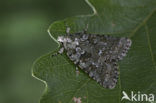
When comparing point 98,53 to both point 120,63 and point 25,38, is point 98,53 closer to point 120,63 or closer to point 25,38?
point 120,63

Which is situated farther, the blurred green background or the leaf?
the blurred green background

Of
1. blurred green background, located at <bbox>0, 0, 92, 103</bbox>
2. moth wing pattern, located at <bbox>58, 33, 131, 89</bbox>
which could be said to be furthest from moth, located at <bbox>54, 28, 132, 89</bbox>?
blurred green background, located at <bbox>0, 0, 92, 103</bbox>

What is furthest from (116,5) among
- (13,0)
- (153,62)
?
(13,0)

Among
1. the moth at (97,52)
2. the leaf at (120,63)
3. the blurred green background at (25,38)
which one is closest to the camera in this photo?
the leaf at (120,63)

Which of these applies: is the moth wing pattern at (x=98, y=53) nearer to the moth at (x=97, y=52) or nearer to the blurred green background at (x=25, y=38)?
the moth at (x=97, y=52)

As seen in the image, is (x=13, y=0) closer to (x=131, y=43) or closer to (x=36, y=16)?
(x=36, y=16)

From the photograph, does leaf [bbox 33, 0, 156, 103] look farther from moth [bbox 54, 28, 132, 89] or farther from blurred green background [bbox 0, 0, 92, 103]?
blurred green background [bbox 0, 0, 92, 103]

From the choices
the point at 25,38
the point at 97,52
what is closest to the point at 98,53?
the point at 97,52

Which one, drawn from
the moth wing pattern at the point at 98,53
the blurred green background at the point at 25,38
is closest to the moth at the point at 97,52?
the moth wing pattern at the point at 98,53

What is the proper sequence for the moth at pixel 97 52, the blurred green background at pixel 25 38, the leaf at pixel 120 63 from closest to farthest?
the leaf at pixel 120 63
the moth at pixel 97 52
the blurred green background at pixel 25 38
